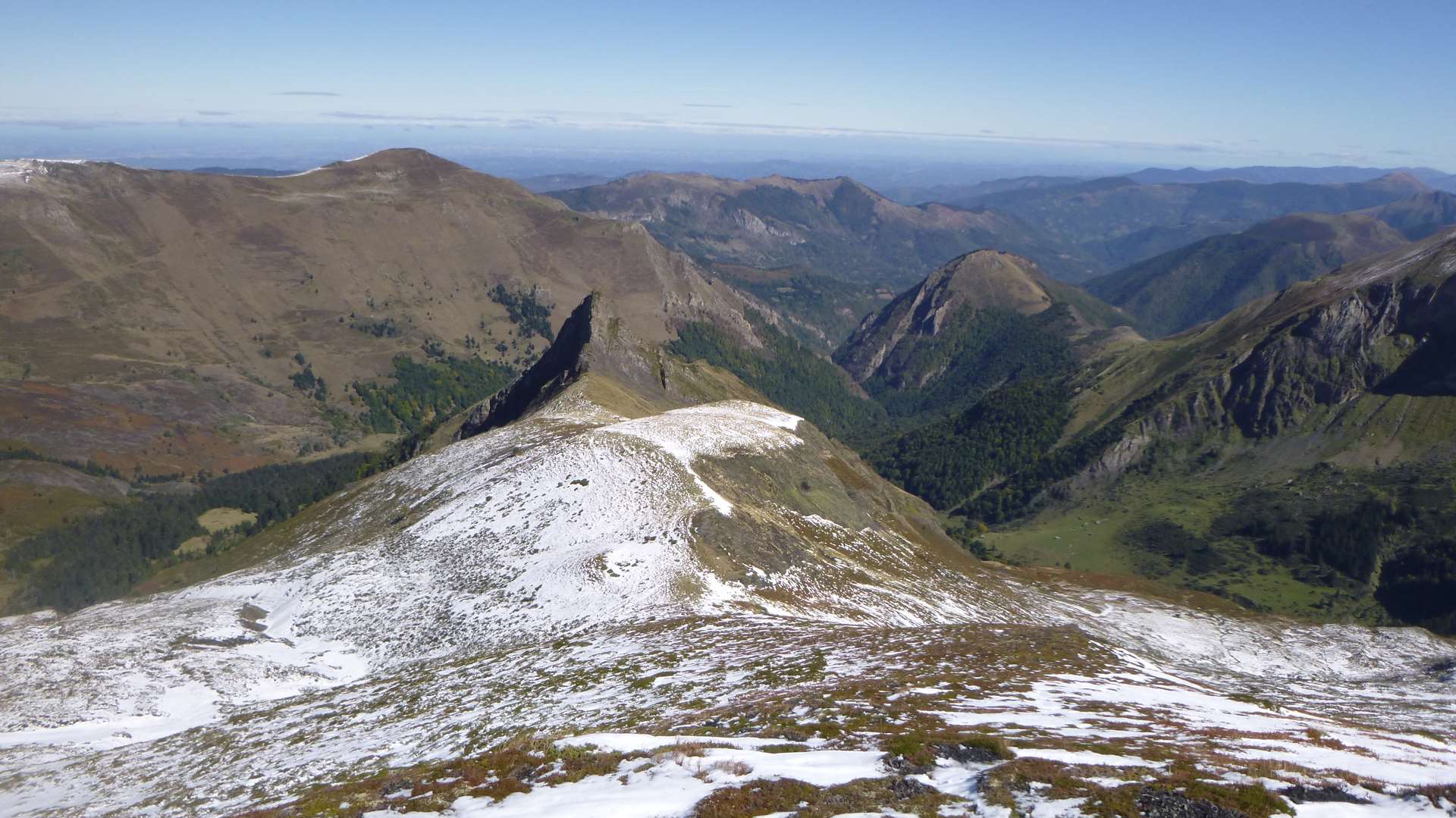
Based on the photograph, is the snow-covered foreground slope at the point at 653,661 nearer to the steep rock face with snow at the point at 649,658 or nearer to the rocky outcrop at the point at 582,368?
the steep rock face with snow at the point at 649,658

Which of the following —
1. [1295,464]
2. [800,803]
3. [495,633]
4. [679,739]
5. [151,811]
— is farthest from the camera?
[1295,464]

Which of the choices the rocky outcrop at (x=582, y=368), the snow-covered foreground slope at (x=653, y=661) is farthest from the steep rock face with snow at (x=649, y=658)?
the rocky outcrop at (x=582, y=368)

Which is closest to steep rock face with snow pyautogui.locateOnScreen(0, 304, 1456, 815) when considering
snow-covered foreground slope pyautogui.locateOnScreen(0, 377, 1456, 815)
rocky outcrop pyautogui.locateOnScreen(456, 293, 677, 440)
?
snow-covered foreground slope pyautogui.locateOnScreen(0, 377, 1456, 815)

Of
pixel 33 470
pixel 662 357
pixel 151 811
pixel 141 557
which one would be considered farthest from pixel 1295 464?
pixel 33 470

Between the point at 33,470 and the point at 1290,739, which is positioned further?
the point at 33,470

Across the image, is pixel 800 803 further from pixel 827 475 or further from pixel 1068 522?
pixel 1068 522

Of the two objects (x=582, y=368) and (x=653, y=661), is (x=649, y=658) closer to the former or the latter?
(x=653, y=661)

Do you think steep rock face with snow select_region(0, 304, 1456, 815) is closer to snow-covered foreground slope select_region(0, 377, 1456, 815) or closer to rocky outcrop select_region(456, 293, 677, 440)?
snow-covered foreground slope select_region(0, 377, 1456, 815)
